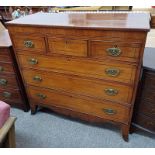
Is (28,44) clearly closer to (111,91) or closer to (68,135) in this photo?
(111,91)

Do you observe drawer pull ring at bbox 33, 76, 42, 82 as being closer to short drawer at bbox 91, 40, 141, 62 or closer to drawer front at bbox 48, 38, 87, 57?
drawer front at bbox 48, 38, 87, 57

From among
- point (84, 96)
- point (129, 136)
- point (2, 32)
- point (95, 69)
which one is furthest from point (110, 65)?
point (2, 32)

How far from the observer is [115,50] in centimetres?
114

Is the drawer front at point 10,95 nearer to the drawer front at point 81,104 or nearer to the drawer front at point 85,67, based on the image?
the drawer front at point 81,104

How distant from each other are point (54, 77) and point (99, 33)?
592 millimetres

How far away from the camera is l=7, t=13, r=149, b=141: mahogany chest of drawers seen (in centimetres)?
112

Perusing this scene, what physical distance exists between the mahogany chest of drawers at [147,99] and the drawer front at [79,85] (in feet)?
0.47

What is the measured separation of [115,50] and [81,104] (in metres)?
0.64

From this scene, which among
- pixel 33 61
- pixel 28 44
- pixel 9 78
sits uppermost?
pixel 28 44

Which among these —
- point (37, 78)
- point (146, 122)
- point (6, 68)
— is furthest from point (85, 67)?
point (6, 68)

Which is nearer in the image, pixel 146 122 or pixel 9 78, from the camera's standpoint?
pixel 146 122

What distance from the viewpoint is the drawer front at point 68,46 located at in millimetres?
1222

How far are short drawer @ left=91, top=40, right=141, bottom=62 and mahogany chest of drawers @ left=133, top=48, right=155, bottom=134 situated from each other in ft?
0.64

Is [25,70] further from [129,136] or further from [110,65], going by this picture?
[129,136]
